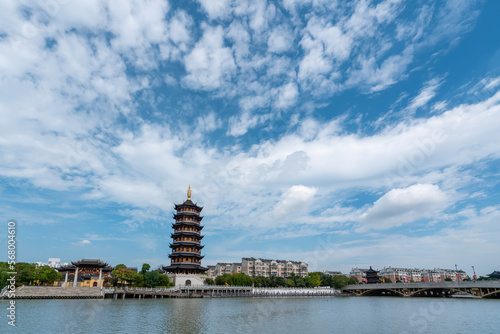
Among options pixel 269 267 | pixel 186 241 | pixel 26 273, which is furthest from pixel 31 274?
pixel 269 267

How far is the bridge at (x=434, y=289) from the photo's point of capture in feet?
192

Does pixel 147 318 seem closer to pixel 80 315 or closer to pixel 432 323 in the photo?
pixel 80 315

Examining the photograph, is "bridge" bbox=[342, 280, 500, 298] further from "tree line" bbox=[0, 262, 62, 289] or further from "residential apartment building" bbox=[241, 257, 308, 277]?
"tree line" bbox=[0, 262, 62, 289]

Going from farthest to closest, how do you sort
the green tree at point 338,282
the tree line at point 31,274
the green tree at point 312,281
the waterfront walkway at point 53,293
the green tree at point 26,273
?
the green tree at point 338,282 < the green tree at point 312,281 < the green tree at point 26,273 < the tree line at point 31,274 < the waterfront walkway at point 53,293

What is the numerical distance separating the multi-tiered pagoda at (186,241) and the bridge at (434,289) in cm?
4554

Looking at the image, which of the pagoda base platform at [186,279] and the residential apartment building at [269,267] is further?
the residential apartment building at [269,267]

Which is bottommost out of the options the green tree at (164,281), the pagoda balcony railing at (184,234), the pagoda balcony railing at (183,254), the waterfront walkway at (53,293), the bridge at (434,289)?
the bridge at (434,289)

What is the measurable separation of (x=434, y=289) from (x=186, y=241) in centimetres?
5891

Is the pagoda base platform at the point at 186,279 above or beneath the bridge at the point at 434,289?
above

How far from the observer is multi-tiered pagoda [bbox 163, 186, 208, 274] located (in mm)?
69312

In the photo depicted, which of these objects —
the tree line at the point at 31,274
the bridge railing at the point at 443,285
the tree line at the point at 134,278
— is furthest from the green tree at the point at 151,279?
the bridge railing at the point at 443,285

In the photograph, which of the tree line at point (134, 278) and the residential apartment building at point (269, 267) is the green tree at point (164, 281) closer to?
the tree line at point (134, 278)

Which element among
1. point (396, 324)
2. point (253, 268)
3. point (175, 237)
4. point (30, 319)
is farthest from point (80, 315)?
point (253, 268)

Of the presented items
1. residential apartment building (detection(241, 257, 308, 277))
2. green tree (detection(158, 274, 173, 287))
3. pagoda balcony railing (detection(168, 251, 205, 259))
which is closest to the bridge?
residential apartment building (detection(241, 257, 308, 277))
